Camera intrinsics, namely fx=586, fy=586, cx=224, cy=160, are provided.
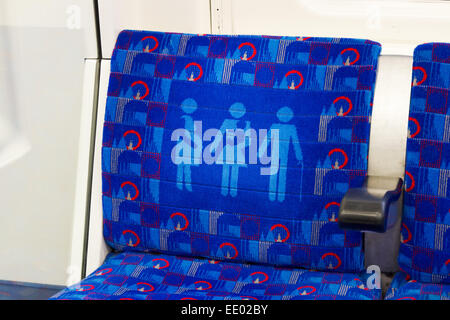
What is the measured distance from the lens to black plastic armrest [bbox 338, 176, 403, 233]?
138 cm

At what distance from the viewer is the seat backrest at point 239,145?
1.73 m

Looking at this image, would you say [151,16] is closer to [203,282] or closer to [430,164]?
[203,282]

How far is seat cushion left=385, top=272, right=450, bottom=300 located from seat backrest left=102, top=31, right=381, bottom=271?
12 centimetres

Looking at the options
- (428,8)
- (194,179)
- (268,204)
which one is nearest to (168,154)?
(194,179)

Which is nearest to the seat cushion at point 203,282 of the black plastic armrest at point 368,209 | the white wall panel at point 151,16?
the black plastic armrest at point 368,209

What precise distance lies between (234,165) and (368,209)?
Answer: 0.51 metres

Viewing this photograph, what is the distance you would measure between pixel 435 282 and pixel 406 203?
242 millimetres

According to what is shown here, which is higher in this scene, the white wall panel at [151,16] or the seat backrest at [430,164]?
the white wall panel at [151,16]

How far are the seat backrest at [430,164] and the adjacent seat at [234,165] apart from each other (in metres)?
0.13

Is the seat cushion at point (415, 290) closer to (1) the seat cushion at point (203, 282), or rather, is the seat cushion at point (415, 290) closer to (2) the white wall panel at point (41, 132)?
(1) the seat cushion at point (203, 282)

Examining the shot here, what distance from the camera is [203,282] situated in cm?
175

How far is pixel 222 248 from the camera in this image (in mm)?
1828

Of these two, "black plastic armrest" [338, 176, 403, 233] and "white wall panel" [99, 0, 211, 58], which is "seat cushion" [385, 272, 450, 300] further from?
"white wall panel" [99, 0, 211, 58]

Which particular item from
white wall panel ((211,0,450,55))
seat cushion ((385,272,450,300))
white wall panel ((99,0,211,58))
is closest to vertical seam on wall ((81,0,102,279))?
white wall panel ((99,0,211,58))
